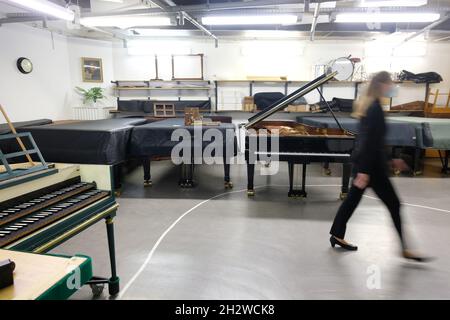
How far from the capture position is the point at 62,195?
6.04 ft

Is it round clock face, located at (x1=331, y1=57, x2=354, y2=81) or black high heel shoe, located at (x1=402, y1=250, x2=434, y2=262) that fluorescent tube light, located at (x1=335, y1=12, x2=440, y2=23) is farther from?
black high heel shoe, located at (x1=402, y1=250, x2=434, y2=262)

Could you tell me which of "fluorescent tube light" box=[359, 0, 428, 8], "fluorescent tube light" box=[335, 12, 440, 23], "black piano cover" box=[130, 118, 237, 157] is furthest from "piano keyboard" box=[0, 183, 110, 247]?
"fluorescent tube light" box=[335, 12, 440, 23]

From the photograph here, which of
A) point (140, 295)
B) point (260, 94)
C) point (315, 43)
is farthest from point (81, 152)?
point (315, 43)

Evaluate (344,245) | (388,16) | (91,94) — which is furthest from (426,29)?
(91,94)

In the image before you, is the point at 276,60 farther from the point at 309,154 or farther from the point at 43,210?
the point at 43,210

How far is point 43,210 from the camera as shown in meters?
1.65

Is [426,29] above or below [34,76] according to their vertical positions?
above

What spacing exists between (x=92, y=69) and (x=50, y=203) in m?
6.56

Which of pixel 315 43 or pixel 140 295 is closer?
pixel 140 295

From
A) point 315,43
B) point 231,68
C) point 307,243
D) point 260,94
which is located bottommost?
point 307,243

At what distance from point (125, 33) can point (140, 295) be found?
6.68 m

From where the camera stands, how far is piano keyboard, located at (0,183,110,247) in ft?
4.63
